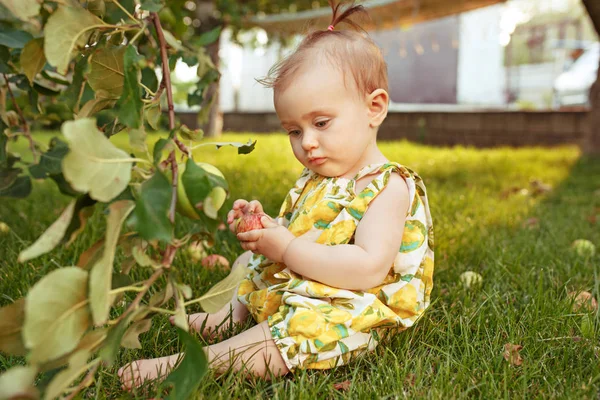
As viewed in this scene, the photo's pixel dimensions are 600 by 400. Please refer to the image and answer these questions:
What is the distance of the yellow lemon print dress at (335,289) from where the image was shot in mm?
1240

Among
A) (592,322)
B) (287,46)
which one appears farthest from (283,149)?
(592,322)

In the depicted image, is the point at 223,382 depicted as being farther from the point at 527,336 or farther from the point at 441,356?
the point at 527,336

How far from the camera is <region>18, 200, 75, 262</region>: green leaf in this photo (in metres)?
0.78

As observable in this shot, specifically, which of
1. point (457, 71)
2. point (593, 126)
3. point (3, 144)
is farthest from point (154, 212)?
point (457, 71)

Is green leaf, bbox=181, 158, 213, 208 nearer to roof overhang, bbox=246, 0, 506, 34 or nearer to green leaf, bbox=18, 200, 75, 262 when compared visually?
green leaf, bbox=18, 200, 75, 262

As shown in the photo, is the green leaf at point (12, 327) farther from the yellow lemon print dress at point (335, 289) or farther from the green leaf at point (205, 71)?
the green leaf at point (205, 71)

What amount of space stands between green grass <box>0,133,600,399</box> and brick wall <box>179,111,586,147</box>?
308cm

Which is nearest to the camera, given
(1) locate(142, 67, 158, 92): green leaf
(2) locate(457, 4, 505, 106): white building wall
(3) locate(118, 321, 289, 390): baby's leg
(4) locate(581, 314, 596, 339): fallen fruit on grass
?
(3) locate(118, 321, 289, 390): baby's leg

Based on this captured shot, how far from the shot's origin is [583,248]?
223cm

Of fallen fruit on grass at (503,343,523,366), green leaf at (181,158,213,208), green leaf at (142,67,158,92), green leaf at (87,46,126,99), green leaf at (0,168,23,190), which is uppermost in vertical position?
green leaf at (87,46,126,99)

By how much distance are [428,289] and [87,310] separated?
91 cm

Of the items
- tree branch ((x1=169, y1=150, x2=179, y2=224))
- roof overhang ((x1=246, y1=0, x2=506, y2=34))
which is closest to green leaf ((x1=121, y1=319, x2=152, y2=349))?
tree branch ((x1=169, y1=150, x2=179, y2=224))

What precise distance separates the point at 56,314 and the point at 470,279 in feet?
4.38

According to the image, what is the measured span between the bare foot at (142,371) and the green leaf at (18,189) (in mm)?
728
